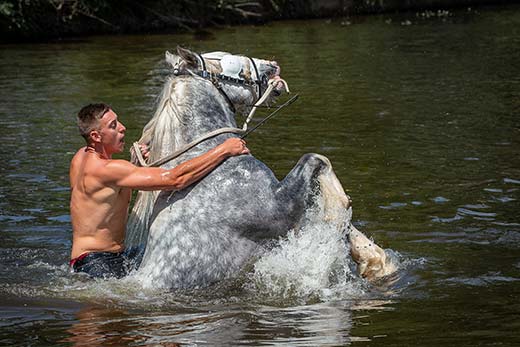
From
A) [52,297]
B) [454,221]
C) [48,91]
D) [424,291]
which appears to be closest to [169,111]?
[52,297]

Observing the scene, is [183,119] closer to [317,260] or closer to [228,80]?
[228,80]

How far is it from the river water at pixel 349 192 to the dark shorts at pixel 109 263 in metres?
0.10

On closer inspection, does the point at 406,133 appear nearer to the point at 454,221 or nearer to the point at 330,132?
the point at 330,132

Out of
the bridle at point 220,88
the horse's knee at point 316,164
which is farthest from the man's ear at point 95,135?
the horse's knee at point 316,164

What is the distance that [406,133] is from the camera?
1288 centimetres

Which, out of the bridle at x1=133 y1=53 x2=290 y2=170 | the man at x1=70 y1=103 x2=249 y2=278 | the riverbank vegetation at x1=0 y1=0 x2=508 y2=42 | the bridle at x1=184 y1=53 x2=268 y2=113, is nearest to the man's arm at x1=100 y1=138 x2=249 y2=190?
the man at x1=70 y1=103 x2=249 y2=278

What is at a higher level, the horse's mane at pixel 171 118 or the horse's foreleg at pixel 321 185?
the horse's mane at pixel 171 118

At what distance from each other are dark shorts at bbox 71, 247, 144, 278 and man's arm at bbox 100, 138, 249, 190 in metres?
0.64

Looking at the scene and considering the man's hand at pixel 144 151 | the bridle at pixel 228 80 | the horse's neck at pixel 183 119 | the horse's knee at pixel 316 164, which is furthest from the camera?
the bridle at pixel 228 80

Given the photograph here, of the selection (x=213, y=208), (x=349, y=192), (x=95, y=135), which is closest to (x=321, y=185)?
(x=213, y=208)

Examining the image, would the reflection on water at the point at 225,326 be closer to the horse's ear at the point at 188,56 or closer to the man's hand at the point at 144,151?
the man's hand at the point at 144,151

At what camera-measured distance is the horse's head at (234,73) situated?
6.96 m

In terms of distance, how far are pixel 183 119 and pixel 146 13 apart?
74.4ft

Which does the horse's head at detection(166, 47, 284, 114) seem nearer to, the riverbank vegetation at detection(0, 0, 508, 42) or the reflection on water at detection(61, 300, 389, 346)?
the reflection on water at detection(61, 300, 389, 346)
